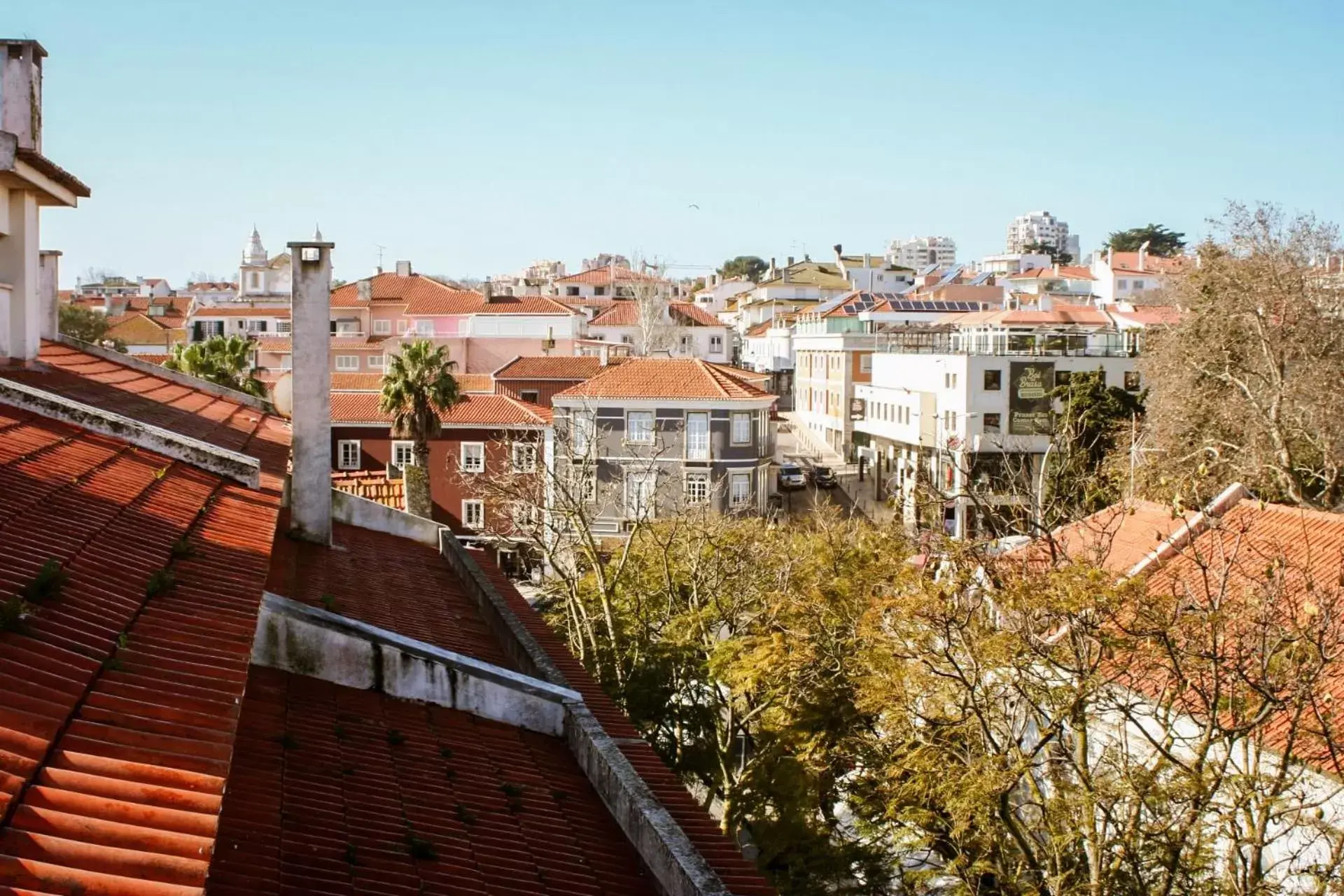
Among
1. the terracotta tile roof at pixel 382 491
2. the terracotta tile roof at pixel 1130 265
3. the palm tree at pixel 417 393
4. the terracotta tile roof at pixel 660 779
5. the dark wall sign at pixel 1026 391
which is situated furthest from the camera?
the terracotta tile roof at pixel 1130 265

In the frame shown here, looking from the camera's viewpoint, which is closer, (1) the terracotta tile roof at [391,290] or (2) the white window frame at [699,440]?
(2) the white window frame at [699,440]

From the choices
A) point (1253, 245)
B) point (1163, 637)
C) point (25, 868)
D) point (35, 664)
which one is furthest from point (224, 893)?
point (1253, 245)

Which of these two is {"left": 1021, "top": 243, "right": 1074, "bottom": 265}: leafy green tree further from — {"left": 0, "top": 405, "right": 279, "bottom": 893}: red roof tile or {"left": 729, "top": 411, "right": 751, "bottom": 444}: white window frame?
{"left": 0, "top": 405, "right": 279, "bottom": 893}: red roof tile

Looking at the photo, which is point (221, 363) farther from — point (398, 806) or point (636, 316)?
point (636, 316)

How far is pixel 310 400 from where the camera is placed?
→ 12367 millimetres

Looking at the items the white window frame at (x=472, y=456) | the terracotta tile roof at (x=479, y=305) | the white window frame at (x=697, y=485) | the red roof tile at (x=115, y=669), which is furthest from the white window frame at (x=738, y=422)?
the red roof tile at (x=115, y=669)

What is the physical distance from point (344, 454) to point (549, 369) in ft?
31.0

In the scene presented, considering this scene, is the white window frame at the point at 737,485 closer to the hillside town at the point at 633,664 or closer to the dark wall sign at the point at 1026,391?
the dark wall sign at the point at 1026,391

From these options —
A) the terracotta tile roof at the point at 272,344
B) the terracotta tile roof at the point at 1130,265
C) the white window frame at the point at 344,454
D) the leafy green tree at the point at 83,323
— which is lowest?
the white window frame at the point at 344,454

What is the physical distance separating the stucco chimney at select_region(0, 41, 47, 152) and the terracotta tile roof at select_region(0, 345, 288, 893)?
21.8 ft

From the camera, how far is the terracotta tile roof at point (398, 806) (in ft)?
19.4

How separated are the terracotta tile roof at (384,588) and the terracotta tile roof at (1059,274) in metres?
103

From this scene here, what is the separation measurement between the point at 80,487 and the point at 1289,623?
11.1 meters

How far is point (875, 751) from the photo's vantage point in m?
16.0
